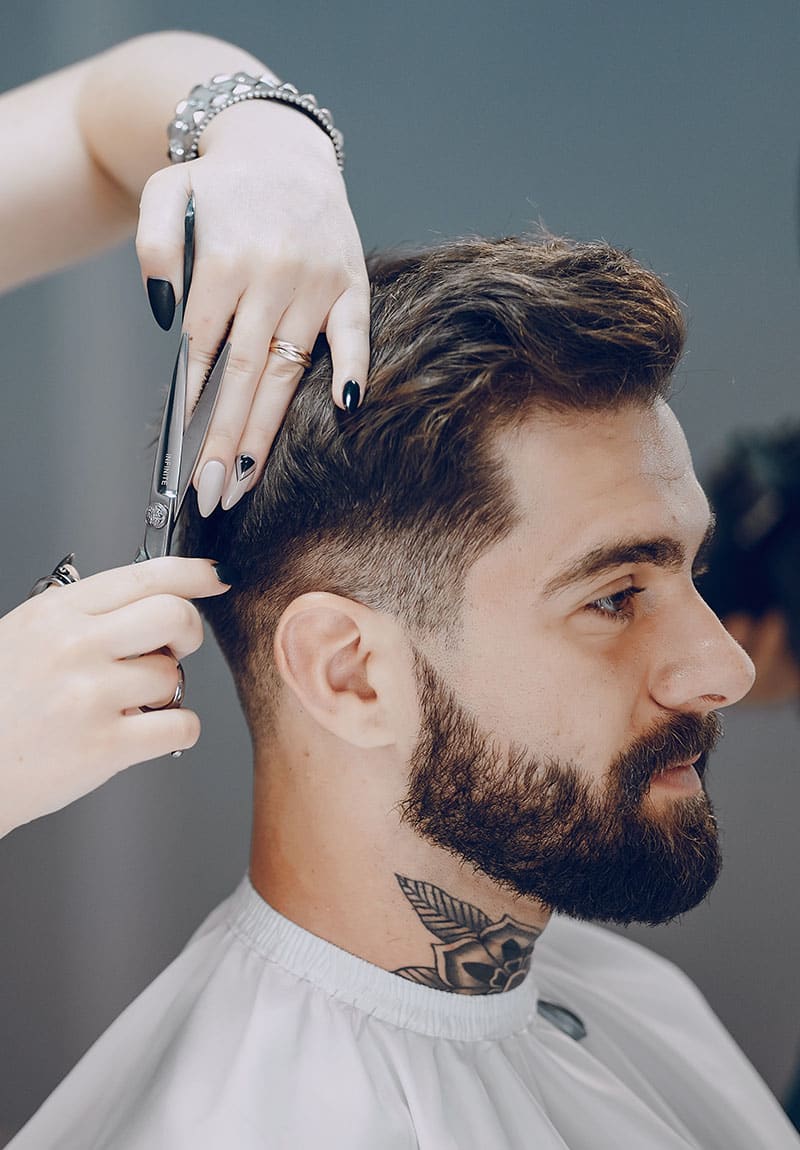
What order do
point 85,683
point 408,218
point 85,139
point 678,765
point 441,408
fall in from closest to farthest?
point 85,683
point 441,408
point 678,765
point 85,139
point 408,218

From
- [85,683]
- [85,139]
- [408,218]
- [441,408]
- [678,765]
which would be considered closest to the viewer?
[85,683]

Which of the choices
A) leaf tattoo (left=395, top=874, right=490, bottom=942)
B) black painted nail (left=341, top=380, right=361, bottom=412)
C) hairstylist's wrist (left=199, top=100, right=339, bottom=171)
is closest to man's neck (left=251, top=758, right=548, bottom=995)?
leaf tattoo (left=395, top=874, right=490, bottom=942)

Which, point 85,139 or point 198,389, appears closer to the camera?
point 198,389

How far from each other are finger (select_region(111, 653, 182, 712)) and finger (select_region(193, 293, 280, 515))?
15cm

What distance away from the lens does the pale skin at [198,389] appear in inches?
35.8

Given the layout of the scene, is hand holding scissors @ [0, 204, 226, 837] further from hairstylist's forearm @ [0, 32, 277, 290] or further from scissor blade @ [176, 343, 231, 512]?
hairstylist's forearm @ [0, 32, 277, 290]

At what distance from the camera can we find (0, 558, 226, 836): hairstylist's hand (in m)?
0.90

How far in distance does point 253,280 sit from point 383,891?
2.11 feet

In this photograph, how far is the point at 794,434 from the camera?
182cm

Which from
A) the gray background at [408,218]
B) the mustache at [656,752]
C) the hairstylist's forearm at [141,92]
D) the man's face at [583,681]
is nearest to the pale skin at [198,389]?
the hairstylist's forearm at [141,92]


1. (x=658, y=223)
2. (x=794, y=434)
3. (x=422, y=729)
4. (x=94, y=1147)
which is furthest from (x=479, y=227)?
(x=94, y=1147)

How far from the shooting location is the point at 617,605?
112 centimetres

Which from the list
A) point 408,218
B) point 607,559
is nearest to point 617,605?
point 607,559

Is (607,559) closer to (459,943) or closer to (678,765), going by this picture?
(678,765)
